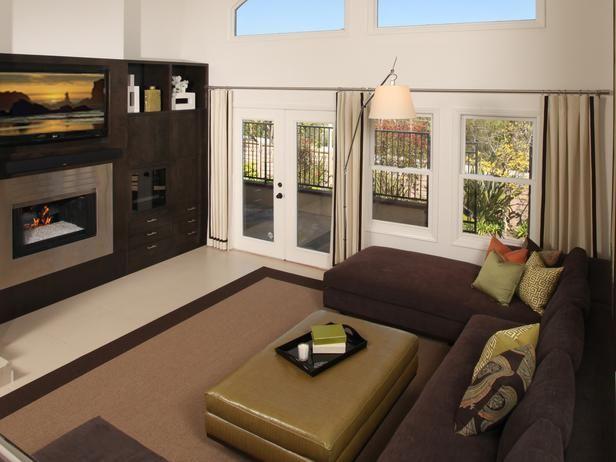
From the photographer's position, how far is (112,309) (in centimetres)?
540

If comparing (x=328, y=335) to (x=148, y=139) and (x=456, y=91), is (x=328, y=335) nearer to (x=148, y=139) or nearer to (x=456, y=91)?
(x=456, y=91)

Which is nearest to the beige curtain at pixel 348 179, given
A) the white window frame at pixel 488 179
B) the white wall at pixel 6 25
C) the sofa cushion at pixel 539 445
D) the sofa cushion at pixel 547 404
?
the white window frame at pixel 488 179

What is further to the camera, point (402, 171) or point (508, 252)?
point (402, 171)

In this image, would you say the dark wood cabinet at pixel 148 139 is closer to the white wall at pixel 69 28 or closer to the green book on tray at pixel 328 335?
the white wall at pixel 69 28

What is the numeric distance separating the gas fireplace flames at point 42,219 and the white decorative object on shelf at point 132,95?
1427 millimetres

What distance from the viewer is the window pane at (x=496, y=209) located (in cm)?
541

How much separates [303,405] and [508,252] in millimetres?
2712

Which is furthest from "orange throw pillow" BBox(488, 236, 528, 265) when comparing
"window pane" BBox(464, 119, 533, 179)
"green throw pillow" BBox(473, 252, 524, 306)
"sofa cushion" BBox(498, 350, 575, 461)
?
"sofa cushion" BBox(498, 350, 575, 461)

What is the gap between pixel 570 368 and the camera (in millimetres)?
2740

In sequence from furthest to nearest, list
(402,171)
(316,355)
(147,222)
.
→ (147,222)
(402,171)
(316,355)

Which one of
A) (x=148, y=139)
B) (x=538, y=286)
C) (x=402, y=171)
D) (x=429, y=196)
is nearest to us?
(x=538, y=286)

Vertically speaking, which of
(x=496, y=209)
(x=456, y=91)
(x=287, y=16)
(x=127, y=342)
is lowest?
(x=127, y=342)

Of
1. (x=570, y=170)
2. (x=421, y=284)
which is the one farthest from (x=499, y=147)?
(x=421, y=284)

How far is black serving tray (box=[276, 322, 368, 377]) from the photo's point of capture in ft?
11.4
